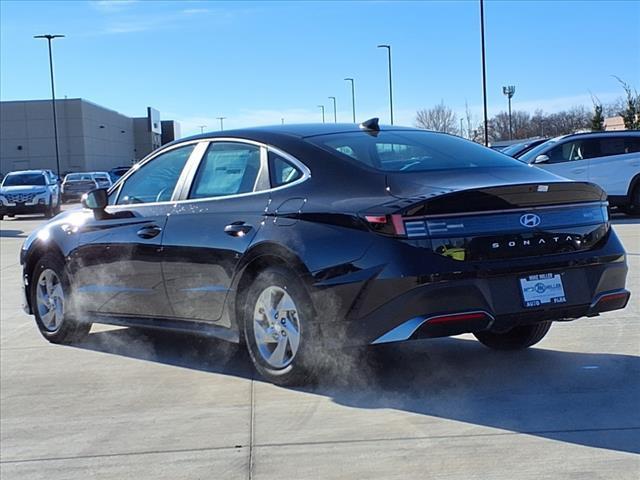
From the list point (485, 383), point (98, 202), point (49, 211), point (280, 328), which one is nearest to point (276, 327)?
point (280, 328)

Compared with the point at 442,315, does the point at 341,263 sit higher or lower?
higher

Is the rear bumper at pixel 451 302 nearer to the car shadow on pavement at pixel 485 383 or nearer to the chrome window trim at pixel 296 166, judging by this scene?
the car shadow on pavement at pixel 485 383

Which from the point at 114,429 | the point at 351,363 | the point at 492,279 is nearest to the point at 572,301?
the point at 492,279

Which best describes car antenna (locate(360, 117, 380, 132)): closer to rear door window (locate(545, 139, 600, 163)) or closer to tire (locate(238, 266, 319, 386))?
tire (locate(238, 266, 319, 386))

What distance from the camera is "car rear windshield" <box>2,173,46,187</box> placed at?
25.8m

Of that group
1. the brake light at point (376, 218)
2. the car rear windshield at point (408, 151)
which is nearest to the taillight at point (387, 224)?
the brake light at point (376, 218)

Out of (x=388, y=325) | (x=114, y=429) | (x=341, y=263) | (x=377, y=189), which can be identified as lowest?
(x=114, y=429)

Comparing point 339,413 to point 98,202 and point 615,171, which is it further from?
point 615,171

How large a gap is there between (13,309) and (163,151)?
348cm

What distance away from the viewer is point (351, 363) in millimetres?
5457

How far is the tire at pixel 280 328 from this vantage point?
4.83m

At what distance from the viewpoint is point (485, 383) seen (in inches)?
201

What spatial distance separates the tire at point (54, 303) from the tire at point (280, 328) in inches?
79.7

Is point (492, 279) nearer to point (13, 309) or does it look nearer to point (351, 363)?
point (351, 363)
